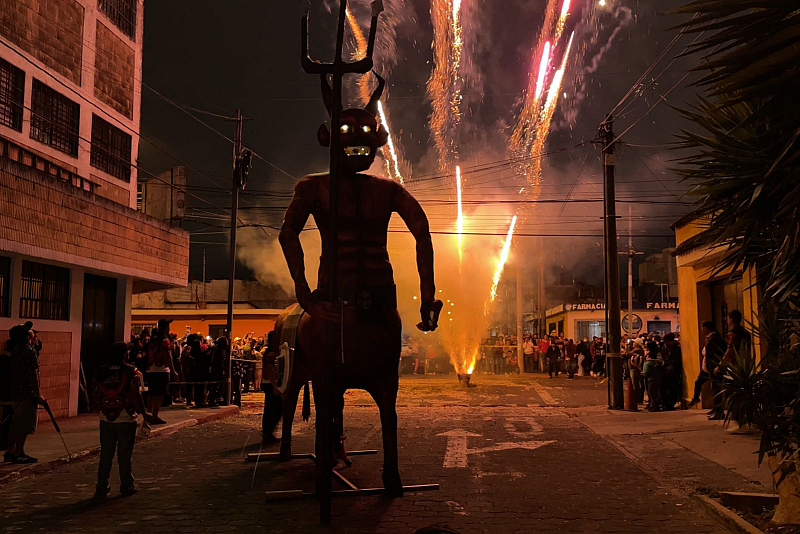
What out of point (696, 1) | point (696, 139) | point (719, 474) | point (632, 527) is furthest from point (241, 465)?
point (696, 1)

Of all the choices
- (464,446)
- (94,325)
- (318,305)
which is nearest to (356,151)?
(318,305)

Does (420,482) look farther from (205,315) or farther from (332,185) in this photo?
(205,315)

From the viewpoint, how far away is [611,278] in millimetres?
18156

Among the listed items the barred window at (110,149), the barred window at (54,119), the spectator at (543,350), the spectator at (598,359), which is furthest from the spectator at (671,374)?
the spectator at (543,350)

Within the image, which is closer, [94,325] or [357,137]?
[357,137]

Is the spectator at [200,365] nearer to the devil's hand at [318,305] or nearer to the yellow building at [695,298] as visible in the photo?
the yellow building at [695,298]

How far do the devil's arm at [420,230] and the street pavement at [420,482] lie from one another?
6.47 feet

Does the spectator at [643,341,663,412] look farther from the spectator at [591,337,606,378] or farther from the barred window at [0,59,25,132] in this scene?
the spectator at [591,337,606,378]

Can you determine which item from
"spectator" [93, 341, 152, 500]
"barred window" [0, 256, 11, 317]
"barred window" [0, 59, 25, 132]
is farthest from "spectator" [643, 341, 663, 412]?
"barred window" [0, 59, 25, 132]

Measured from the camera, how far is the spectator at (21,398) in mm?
9336

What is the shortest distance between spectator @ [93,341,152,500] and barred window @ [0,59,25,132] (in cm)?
810

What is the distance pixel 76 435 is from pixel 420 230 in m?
8.38

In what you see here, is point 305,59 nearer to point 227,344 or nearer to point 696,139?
point 696,139

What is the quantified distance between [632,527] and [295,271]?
350 cm
